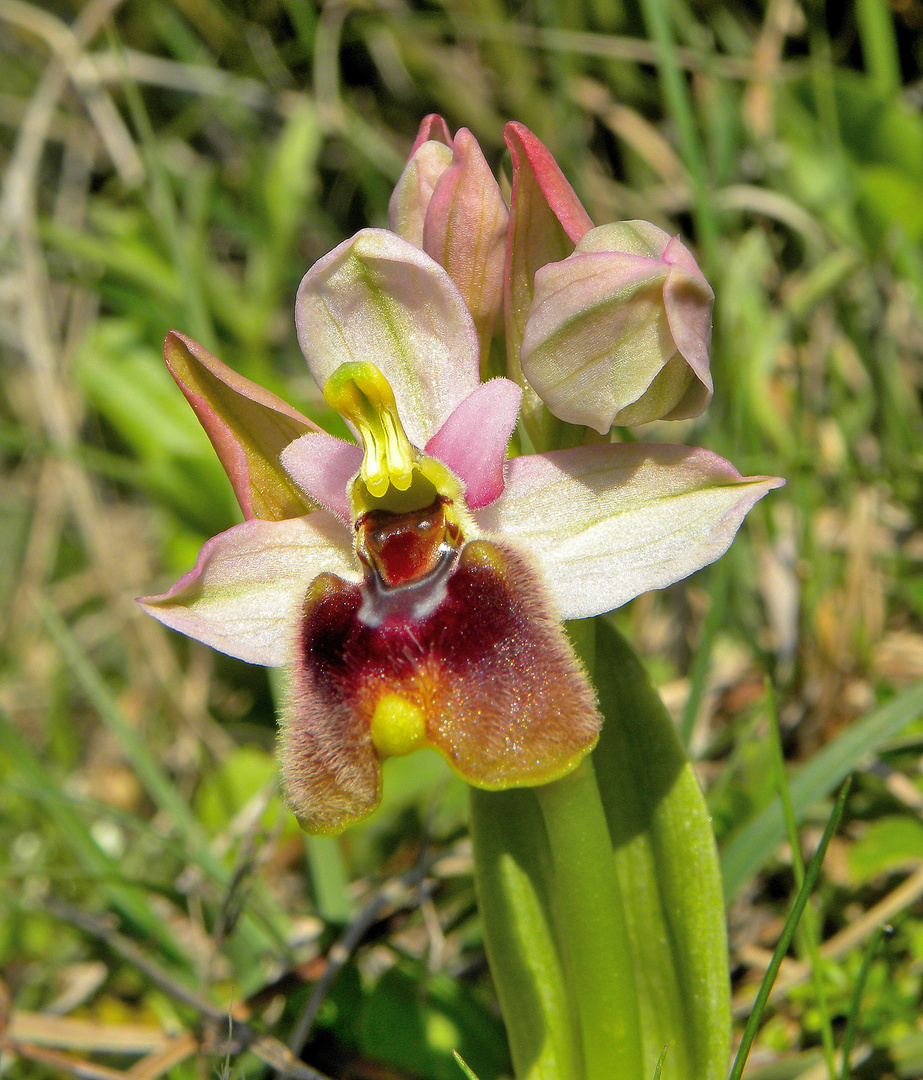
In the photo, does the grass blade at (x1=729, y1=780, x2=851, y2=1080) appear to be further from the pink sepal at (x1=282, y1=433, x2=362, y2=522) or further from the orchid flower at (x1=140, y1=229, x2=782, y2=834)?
the pink sepal at (x1=282, y1=433, x2=362, y2=522)

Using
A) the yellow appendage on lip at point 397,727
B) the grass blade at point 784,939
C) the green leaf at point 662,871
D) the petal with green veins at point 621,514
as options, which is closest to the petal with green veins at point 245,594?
the yellow appendage on lip at point 397,727

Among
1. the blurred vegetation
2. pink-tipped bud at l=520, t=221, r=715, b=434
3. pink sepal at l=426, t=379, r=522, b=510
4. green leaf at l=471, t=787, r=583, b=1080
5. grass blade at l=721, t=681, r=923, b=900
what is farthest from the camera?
the blurred vegetation

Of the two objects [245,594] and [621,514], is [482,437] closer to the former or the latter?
[621,514]

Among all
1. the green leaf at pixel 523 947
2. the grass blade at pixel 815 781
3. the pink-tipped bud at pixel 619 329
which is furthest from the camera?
the grass blade at pixel 815 781

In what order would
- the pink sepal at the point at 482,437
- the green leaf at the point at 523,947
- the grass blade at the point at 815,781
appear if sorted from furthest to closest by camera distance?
the grass blade at the point at 815,781, the green leaf at the point at 523,947, the pink sepal at the point at 482,437

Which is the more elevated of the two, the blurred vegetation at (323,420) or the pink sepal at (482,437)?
the pink sepal at (482,437)

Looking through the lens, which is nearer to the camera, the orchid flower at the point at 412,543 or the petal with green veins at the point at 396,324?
the orchid flower at the point at 412,543

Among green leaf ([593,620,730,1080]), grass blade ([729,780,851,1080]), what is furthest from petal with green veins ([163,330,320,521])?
grass blade ([729,780,851,1080])

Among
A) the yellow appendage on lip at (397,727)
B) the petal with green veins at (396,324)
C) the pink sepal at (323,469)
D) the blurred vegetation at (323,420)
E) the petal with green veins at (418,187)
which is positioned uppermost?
the petal with green veins at (418,187)

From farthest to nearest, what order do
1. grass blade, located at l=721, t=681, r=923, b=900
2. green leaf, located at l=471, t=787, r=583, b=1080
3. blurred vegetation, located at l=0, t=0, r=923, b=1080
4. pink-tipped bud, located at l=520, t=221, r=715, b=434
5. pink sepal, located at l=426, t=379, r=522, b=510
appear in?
blurred vegetation, located at l=0, t=0, r=923, b=1080
grass blade, located at l=721, t=681, r=923, b=900
green leaf, located at l=471, t=787, r=583, b=1080
pink sepal, located at l=426, t=379, r=522, b=510
pink-tipped bud, located at l=520, t=221, r=715, b=434

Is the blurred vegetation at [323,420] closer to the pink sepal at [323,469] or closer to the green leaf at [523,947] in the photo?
the green leaf at [523,947]
